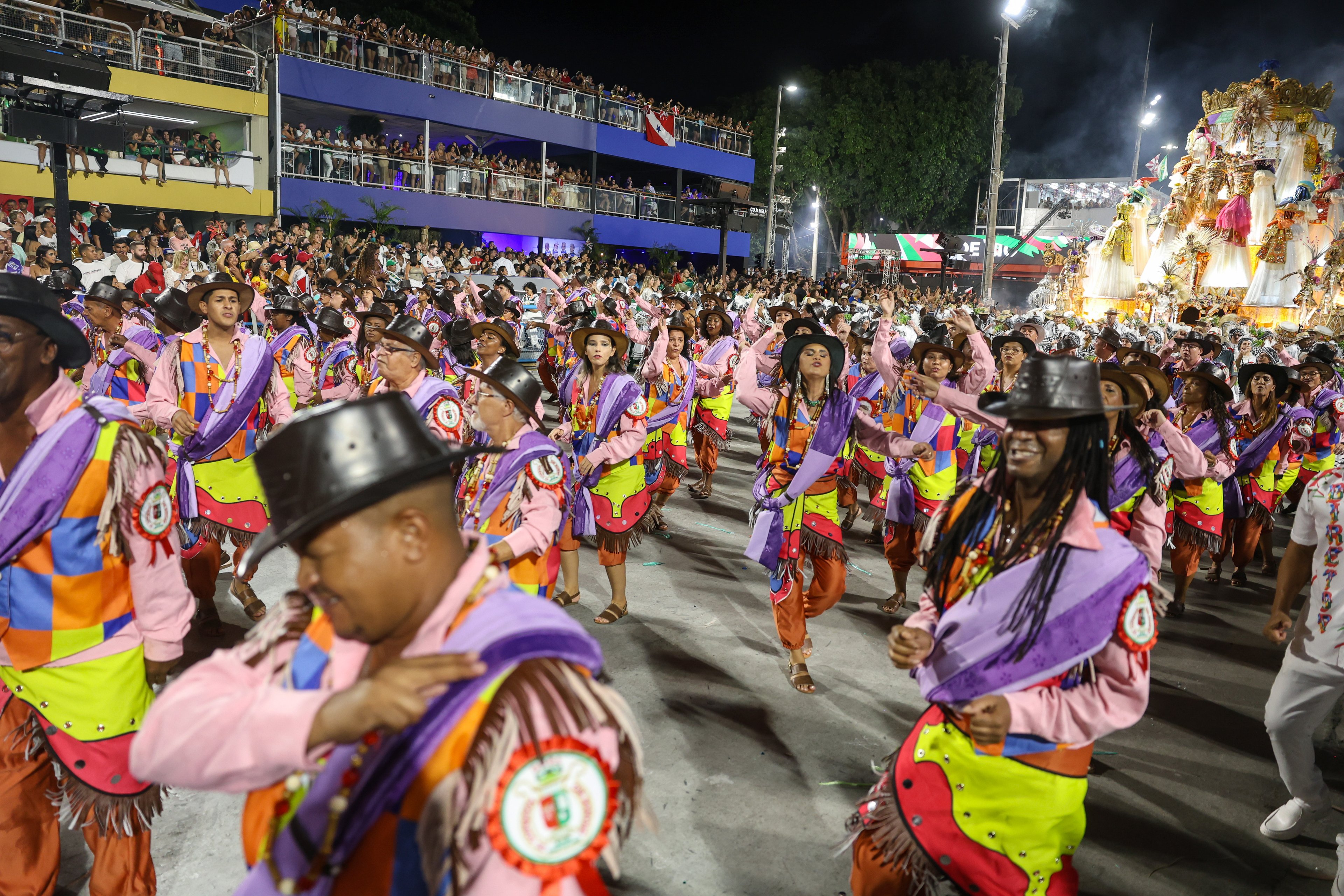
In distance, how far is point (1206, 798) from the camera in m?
4.47

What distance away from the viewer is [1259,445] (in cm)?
745

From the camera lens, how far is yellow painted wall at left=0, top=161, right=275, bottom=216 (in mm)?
18719

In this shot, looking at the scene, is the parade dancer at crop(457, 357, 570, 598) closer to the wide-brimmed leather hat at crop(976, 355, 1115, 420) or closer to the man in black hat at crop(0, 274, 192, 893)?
the man in black hat at crop(0, 274, 192, 893)

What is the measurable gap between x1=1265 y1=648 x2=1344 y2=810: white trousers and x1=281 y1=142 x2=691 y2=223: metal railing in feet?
80.6

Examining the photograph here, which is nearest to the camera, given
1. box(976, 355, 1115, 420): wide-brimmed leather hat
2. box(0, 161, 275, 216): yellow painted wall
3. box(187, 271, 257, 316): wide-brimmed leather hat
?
box(976, 355, 1115, 420): wide-brimmed leather hat

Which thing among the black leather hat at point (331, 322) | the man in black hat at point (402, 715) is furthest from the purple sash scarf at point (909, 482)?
the black leather hat at point (331, 322)

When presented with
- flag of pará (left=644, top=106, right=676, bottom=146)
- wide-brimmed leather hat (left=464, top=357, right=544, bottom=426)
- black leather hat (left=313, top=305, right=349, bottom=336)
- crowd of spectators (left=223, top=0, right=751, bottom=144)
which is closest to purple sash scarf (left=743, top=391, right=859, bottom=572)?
wide-brimmed leather hat (left=464, top=357, right=544, bottom=426)

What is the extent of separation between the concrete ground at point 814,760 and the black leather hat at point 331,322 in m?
2.83

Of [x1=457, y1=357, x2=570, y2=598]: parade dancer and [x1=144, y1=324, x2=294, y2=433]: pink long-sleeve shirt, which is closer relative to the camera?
[x1=457, y1=357, x2=570, y2=598]: parade dancer

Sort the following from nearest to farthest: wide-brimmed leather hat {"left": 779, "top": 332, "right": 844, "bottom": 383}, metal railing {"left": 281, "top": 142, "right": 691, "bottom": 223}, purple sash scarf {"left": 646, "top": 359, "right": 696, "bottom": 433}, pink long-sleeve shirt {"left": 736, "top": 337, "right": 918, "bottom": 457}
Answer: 1. pink long-sleeve shirt {"left": 736, "top": 337, "right": 918, "bottom": 457}
2. wide-brimmed leather hat {"left": 779, "top": 332, "right": 844, "bottom": 383}
3. purple sash scarf {"left": 646, "top": 359, "right": 696, "bottom": 433}
4. metal railing {"left": 281, "top": 142, "right": 691, "bottom": 223}

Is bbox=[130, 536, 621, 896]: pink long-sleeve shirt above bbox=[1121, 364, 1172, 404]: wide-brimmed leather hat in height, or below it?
below

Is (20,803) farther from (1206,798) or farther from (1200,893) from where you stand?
(1206,798)

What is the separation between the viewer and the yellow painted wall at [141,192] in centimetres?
1872

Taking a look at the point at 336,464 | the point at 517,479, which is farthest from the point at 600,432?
the point at 336,464
